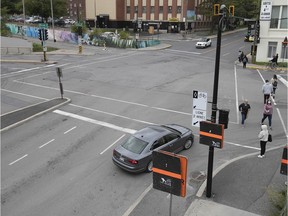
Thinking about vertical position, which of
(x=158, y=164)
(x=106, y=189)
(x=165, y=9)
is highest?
(x=165, y=9)

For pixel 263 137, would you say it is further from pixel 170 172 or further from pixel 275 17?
pixel 275 17

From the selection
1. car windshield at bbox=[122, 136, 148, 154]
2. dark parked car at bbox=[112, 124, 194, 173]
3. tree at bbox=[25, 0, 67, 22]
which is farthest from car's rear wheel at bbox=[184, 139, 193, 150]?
tree at bbox=[25, 0, 67, 22]

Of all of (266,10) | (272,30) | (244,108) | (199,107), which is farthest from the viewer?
(272,30)

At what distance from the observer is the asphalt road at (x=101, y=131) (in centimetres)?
1016

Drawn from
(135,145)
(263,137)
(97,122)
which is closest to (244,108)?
(263,137)

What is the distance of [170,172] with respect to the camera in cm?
683

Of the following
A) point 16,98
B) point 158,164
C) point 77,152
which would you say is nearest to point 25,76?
point 16,98

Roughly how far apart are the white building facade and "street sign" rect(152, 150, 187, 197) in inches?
1317

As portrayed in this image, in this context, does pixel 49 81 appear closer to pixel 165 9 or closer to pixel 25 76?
pixel 25 76

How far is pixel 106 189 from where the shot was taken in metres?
10.7

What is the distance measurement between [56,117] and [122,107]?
3957mm

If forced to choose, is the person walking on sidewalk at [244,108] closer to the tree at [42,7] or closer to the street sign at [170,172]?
the street sign at [170,172]

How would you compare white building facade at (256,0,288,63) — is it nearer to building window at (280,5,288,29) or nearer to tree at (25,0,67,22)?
building window at (280,5,288,29)

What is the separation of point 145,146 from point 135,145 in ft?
1.31
